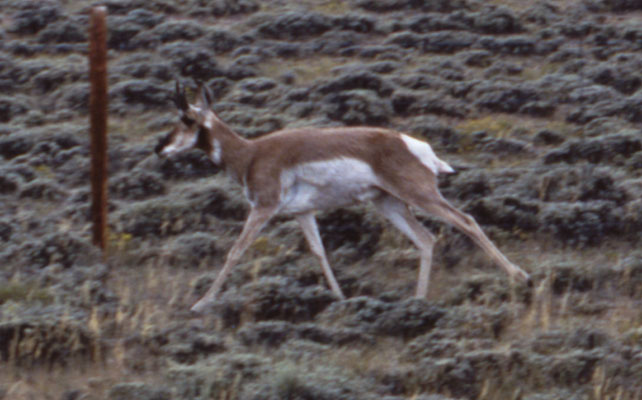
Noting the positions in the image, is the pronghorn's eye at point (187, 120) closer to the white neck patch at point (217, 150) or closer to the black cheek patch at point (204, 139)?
the black cheek patch at point (204, 139)

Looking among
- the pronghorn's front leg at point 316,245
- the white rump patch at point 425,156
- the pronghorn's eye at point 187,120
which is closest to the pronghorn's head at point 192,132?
the pronghorn's eye at point 187,120

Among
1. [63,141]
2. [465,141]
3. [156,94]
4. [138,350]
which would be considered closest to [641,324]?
[138,350]

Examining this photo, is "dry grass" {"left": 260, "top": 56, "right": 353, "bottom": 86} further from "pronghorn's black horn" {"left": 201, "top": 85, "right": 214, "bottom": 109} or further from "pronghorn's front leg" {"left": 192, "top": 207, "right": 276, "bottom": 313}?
"pronghorn's front leg" {"left": 192, "top": 207, "right": 276, "bottom": 313}

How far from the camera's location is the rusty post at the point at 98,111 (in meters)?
9.12

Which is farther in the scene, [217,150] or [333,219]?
[333,219]

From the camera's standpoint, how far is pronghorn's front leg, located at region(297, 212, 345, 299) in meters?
9.09

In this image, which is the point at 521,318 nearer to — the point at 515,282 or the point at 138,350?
the point at 515,282

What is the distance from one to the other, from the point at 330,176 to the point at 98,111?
7.18 feet

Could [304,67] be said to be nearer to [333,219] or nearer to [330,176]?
[333,219]

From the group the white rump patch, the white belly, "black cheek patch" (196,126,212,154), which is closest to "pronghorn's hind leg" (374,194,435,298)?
the white belly

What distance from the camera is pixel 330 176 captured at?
8.84 meters

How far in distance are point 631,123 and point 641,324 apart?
22.2ft

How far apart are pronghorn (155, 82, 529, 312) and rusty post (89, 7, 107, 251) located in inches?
25.7

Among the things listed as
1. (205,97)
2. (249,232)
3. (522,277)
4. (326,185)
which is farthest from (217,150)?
(522,277)
